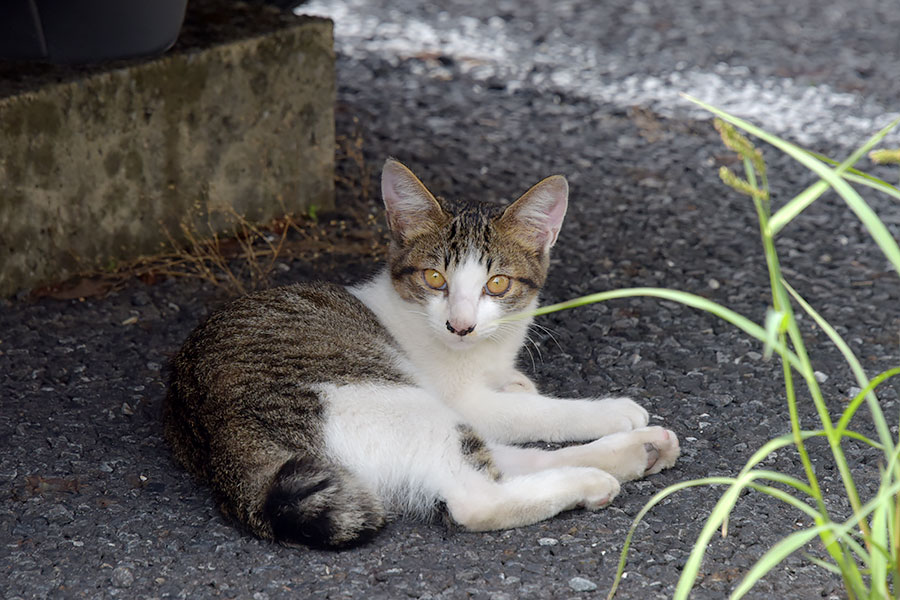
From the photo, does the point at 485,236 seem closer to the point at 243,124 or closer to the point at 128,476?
the point at 128,476

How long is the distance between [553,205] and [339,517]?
1.44 meters

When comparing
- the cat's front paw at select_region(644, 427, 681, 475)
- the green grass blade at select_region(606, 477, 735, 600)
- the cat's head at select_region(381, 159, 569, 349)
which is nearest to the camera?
the green grass blade at select_region(606, 477, 735, 600)

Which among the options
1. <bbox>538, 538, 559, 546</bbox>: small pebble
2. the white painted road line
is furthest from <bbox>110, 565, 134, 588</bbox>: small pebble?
the white painted road line

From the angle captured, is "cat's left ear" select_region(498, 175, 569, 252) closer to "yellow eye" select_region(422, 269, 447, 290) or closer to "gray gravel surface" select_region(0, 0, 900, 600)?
"yellow eye" select_region(422, 269, 447, 290)

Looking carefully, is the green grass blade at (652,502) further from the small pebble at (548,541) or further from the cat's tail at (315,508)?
the cat's tail at (315,508)

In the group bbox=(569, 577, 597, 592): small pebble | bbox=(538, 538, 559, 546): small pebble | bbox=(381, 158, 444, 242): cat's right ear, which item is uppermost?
bbox=(381, 158, 444, 242): cat's right ear

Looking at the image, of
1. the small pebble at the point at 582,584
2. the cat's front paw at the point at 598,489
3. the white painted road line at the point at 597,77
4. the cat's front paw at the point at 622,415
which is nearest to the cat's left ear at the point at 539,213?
the cat's front paw at the point at 622,415

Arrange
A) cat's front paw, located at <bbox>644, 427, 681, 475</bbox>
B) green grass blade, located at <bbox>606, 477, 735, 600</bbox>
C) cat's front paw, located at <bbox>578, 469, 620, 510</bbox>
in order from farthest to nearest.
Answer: cat's front paw, located at <bbox>644, 427, 681, 475</bbox>
cat's front paw, located at <bbox>578, 469, 620, 510</bbox>
green grass blade, located at <bbox>606, 477, 735, 600</bbox>

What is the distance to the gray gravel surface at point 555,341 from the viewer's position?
2.88m

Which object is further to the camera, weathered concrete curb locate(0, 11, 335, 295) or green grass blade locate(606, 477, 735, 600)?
weathered concrete curb locate(0, 11, 335, 295)

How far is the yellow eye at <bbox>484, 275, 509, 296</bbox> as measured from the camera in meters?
3.49

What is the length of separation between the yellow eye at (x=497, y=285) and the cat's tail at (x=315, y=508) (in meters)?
0.92

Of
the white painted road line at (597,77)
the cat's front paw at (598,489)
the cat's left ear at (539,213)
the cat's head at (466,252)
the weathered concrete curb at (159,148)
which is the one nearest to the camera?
the cat's front paw at (598,489)

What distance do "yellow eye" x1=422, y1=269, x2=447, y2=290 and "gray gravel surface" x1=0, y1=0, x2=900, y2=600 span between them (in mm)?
750
